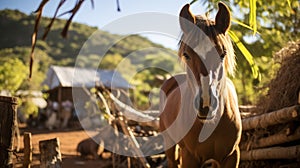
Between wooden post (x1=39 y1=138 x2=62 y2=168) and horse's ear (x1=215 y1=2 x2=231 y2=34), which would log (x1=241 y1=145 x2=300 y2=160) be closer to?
horse's ear (x1=215 y1=2 x2=231 y2=34)

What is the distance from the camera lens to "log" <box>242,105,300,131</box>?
10.2 ft

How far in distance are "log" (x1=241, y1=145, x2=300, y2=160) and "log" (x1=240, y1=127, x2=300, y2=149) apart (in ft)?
0.29

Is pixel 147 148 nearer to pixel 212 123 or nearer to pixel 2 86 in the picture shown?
pixel 212 123

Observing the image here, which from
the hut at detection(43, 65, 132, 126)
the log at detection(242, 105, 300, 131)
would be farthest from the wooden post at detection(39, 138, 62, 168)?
the hut at detection(43, 65, 132, 126)

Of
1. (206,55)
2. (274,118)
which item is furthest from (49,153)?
(274,118)

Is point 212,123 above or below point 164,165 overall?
above

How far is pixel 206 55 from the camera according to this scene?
2328 mm

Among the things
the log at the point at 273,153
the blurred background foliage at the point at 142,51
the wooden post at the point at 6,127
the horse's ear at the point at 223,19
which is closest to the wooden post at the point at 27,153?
the wooden post at the point at 6,127

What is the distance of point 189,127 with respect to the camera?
2814 millimetres

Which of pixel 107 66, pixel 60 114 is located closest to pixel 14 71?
pixel 60 114

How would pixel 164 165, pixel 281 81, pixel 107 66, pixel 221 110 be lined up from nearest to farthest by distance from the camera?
pixel 221 110
pixel 281 81
pixel 164 165
pixel 107 66

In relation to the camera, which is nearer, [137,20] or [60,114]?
[137,20]

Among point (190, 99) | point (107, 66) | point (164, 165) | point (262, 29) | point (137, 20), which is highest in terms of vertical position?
point (107, 66)

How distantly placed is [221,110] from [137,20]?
2083 millimetres
